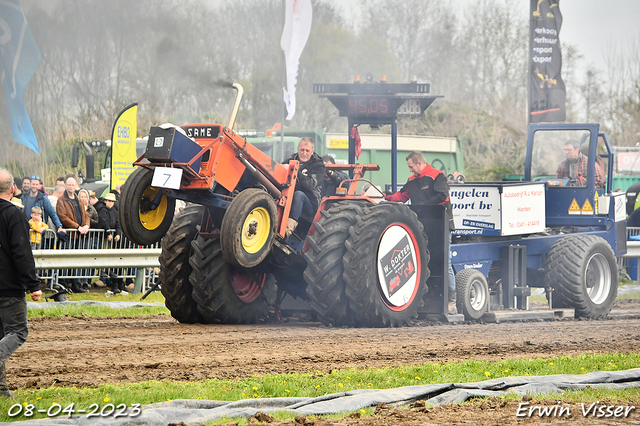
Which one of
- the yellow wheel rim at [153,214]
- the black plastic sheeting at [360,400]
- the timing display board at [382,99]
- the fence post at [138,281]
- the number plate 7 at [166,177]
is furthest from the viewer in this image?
the fence post at [138,281]

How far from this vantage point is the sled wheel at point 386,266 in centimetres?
873

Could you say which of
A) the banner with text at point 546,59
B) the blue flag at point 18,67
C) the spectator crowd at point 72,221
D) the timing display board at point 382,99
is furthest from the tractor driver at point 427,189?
the banner with text at point 546,59

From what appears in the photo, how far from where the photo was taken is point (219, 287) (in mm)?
8984

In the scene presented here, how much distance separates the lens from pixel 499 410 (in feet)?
16.5

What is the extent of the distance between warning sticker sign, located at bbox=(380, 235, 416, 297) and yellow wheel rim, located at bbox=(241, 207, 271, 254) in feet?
5.01

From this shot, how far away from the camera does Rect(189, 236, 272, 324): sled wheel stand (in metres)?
8.91

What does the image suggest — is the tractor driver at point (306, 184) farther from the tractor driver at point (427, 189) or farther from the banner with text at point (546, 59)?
the banner with text at point (546, 59)

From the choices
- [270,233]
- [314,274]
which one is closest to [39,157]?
[270,233]

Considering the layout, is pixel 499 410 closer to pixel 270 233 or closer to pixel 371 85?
pixel 270 233

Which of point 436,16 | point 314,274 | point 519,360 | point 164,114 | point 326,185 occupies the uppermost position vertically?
point 436,16

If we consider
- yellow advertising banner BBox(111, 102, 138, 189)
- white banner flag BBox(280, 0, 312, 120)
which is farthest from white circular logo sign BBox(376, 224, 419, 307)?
white banner flag BBox(280, 0, 312, 120)

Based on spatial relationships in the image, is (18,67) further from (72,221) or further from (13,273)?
(72,221)

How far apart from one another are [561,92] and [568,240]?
406 inches

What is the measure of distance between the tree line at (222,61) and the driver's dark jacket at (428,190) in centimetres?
255
